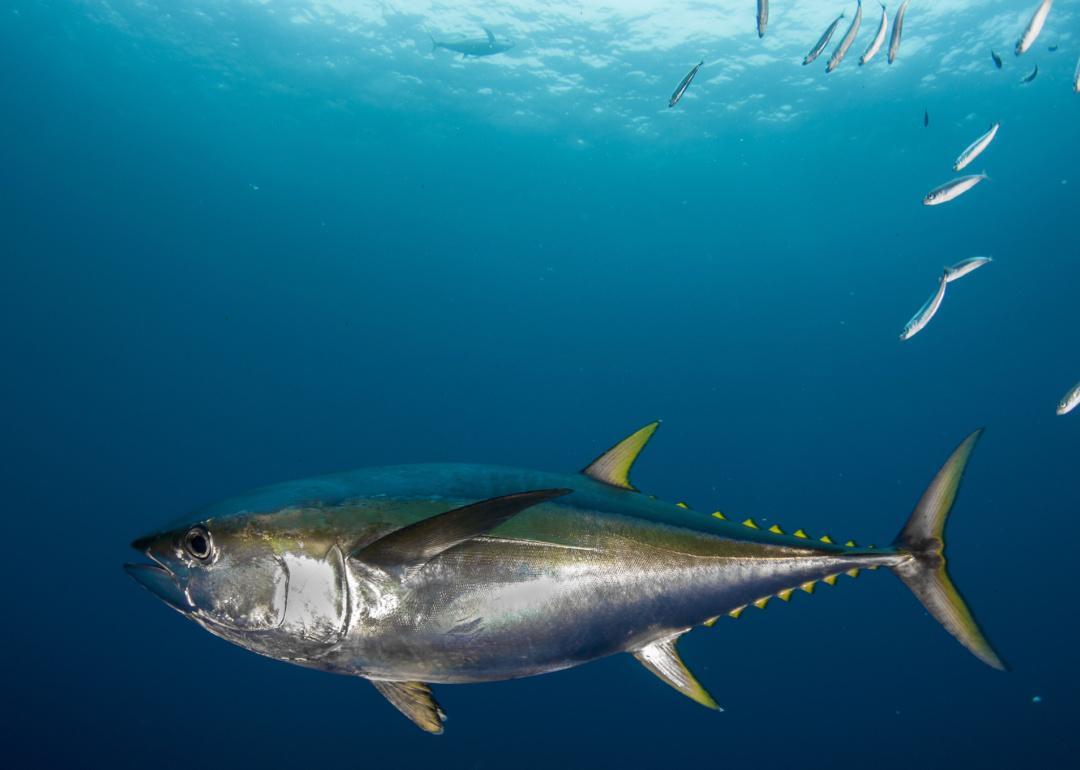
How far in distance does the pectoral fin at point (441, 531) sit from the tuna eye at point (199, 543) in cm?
33

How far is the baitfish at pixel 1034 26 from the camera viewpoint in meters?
3.96

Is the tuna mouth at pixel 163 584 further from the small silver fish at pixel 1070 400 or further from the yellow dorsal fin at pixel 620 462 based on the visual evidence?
the small silver fish at pixel 1070 400

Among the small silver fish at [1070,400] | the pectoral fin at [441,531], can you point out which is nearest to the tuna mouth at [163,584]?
the pectoral fin at [441,531]

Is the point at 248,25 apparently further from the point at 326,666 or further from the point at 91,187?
the point at 326,666

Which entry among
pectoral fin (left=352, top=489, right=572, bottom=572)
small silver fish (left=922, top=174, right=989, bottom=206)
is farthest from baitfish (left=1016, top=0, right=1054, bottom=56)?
pectoral fin (left=352, top=489, right=572, bottom=572)

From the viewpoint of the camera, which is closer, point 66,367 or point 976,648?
point 976,648

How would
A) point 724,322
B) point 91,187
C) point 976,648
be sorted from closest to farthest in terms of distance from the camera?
point 976,648 < point 91,187 < point 724,322

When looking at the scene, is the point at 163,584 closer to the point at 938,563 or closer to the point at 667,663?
the point at 667,663

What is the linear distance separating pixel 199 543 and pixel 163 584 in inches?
4.5

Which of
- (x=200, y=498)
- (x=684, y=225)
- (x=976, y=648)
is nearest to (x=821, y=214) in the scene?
(x=684, y=225)

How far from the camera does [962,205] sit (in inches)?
1227

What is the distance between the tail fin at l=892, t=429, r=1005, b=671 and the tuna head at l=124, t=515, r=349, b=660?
63.7 inches

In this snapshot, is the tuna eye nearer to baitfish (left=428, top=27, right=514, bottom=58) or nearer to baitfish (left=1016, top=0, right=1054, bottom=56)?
baitfish (left=1016, top=0, right=1054, bottom=56)

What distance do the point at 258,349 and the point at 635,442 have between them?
4243cm
